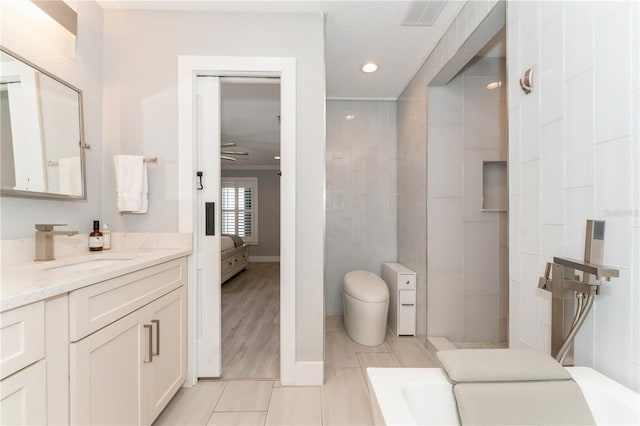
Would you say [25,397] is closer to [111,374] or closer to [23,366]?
[23,366]

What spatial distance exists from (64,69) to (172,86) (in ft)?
1.79

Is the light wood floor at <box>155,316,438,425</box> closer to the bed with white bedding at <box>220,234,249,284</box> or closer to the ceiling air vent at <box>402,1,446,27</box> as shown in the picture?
the ceiling air vent at <box>402,1,446,27</box>

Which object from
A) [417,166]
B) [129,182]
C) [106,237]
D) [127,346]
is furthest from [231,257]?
[127,346]

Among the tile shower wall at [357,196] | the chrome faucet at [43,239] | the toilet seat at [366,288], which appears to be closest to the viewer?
the chrome faucet at [43,239]

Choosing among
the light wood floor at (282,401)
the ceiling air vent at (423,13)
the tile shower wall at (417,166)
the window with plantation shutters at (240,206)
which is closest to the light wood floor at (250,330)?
the light wood floor at (282,401)

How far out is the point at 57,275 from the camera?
1025mm

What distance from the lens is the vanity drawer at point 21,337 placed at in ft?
2.34

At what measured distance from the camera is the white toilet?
242 cm

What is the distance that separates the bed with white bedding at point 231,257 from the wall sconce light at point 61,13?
3038 mm

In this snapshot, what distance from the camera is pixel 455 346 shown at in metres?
2.36

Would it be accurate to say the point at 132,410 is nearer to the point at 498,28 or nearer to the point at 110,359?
the point at 110,359

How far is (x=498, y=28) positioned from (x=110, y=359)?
8.32ft

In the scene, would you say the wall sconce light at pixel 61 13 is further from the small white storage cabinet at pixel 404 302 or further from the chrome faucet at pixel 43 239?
the small white storage cabinet at pixel 404 302

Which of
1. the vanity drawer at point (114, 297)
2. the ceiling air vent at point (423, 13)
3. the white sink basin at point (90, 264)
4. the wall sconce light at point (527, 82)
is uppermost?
the ceiling air vent at point (423, 13)
